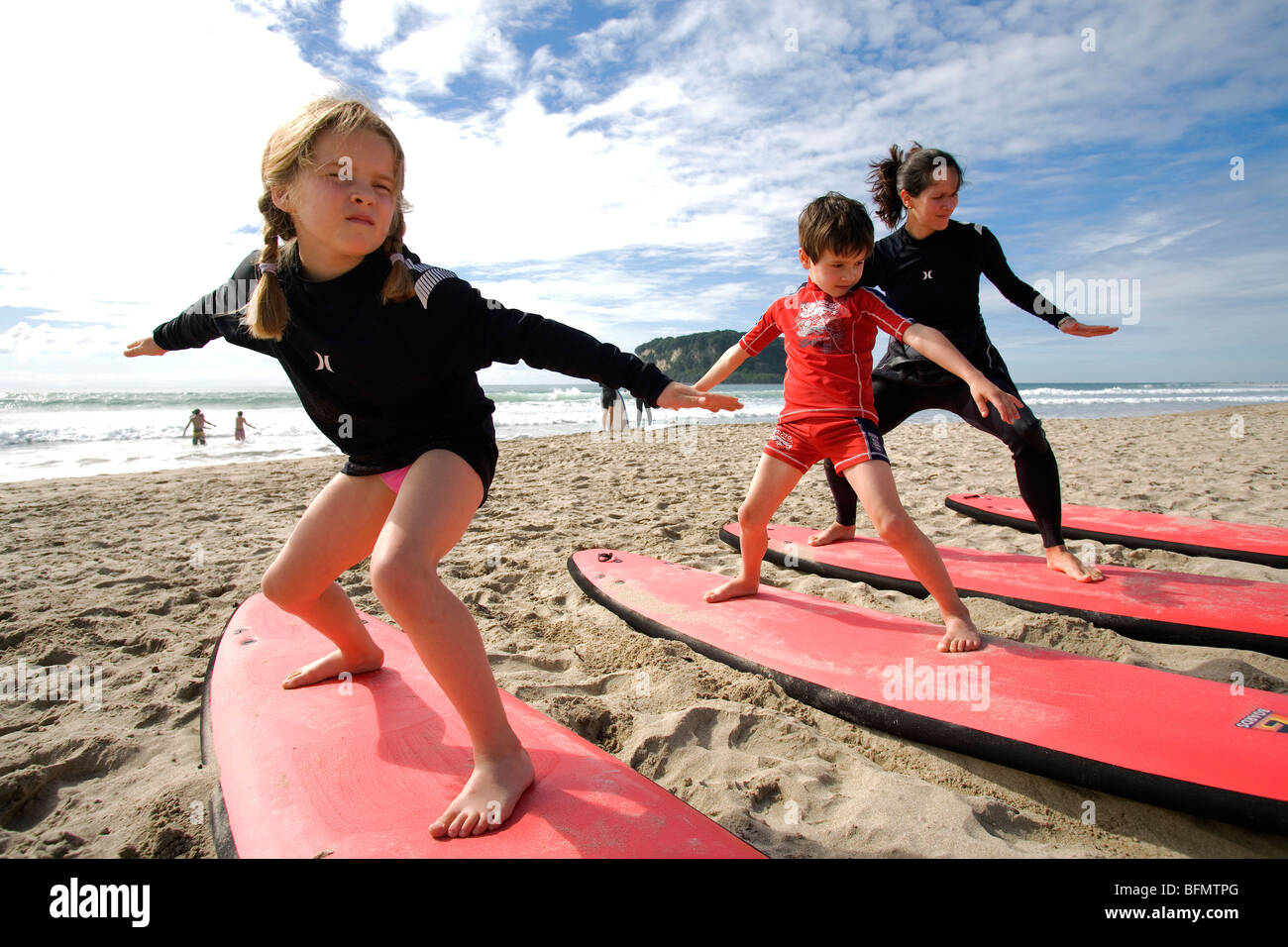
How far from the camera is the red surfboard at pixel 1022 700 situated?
189 centimetres

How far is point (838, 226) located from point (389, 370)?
2113 millimetres

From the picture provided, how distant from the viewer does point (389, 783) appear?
6.27 feet

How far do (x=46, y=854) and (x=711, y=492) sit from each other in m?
5.78

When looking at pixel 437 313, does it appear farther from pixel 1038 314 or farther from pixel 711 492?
pixel 711 492

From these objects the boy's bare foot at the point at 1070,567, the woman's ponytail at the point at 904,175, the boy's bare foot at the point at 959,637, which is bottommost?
the boy's bare foot at the point at 959,637

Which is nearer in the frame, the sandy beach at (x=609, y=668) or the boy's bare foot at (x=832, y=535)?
the sandy beach at (x=609, y=668)

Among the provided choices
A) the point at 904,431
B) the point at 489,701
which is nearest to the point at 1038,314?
the point at 489,701

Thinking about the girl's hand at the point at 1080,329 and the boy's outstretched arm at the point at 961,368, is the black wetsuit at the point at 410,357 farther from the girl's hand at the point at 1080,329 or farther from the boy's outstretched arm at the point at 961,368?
the girl's hand at the point at 1080,329

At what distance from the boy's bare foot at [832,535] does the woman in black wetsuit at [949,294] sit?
3.22 feet
